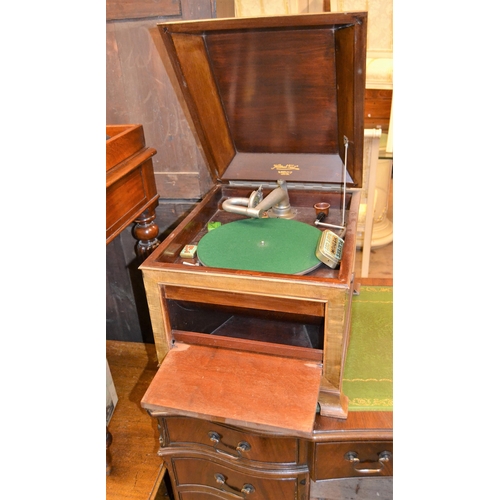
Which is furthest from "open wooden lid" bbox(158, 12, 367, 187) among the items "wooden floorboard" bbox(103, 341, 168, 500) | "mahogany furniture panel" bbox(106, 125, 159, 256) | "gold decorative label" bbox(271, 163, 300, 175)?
"wooden floorboard" bbox(103, 341, 168, 500)

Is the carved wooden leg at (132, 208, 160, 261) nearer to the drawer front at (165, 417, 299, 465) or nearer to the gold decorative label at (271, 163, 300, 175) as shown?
the gold decorative label at (271, 163, 300, 175)

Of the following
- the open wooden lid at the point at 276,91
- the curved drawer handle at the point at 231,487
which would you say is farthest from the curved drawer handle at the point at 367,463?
the open wooden lid at the point at 276,91

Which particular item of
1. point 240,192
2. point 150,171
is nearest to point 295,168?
point 240,192

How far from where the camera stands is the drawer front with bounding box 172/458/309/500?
1.17 meters

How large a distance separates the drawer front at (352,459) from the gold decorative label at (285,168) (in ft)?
2.79

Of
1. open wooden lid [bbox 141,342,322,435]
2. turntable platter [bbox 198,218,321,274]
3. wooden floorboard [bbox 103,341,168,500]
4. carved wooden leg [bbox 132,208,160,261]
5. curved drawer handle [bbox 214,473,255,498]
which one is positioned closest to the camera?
open wooden lid [bbox 141,342,322,435]

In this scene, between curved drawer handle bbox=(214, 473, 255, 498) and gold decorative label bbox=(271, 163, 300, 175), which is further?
gold decorative label bbox=(271, 163, 300, 175)

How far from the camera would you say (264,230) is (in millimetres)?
1314

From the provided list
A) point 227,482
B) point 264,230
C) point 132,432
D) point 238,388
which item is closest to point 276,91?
point 264,230

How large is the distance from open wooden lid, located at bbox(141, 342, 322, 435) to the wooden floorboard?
0.54 metres

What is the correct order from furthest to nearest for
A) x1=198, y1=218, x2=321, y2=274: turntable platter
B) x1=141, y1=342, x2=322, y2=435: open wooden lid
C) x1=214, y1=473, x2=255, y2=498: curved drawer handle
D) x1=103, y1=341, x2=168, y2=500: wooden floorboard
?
x1=103, y1=341, x2=168, y2=500: wooden floorboard
x1=214, y1=473, x2=255, y2=498: curved drawer handle
x1=198, y1=218, x2=321, y2=274: turntable platter
x1=141, y1=342, x2=322, y2=435: open wooden lid

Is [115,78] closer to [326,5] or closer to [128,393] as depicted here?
[128,393]

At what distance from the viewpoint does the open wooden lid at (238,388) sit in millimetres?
937

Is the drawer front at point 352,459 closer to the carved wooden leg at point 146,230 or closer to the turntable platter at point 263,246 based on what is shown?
the turntable platter at point 263,246
